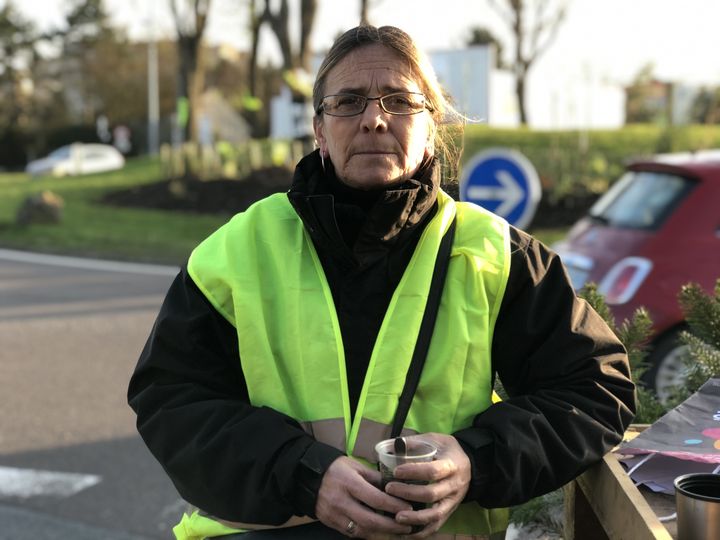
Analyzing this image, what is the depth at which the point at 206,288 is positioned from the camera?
213 cm

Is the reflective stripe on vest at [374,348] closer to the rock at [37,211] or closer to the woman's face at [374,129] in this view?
the woman's face at [374,129]

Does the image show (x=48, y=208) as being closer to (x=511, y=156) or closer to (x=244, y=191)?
(x=244, y=191)

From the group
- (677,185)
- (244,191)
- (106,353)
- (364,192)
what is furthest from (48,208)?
(364,192)

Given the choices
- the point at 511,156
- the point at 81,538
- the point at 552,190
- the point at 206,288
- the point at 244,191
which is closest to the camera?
the point at 206,288

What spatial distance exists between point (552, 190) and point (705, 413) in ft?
51.9

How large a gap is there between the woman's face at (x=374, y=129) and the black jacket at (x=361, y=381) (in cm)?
5

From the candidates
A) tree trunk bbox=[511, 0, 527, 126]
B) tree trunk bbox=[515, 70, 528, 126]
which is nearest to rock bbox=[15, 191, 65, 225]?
tree trunk bbox=[511, 0, 527, 126]

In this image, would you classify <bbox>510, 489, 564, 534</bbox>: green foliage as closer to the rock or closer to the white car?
the rock

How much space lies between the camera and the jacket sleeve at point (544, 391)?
2004 millimetres

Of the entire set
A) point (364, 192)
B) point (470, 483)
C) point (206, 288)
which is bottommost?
point (470, 483)

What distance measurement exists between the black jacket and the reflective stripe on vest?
4 centimetres

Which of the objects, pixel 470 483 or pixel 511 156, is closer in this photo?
pixel 470 483

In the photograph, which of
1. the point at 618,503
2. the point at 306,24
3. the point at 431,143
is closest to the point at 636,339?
the point at 431,143

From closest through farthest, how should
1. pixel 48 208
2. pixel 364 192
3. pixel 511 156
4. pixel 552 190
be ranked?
1. pixel 364 192
2. pixel 511 156
3. pixel 552 190
4. pixel 48 208
